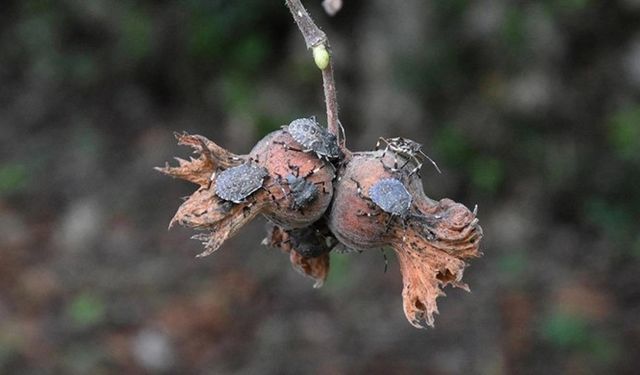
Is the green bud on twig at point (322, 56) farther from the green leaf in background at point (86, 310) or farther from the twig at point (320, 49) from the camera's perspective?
the green leaf in background at point (86, 310)

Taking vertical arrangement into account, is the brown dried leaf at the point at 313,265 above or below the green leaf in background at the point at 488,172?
above

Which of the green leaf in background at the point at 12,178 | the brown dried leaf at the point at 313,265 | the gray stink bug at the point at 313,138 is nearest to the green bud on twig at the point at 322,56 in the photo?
the gray stink bug at the point at 313,138

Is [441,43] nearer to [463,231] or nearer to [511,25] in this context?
[511,25]

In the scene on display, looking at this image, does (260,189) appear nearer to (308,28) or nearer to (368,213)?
(368,213)

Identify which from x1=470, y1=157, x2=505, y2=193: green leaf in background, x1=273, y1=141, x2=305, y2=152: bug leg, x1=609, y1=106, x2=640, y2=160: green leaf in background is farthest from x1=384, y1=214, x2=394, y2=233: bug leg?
x1=470, y1=157, x2=505, y2=193: green leaf in background

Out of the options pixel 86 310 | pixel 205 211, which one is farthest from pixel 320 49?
pixel 86 310

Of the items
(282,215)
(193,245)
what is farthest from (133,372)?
(282,215)

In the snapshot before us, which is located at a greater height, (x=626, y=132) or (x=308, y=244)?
(x=308, y=244)
